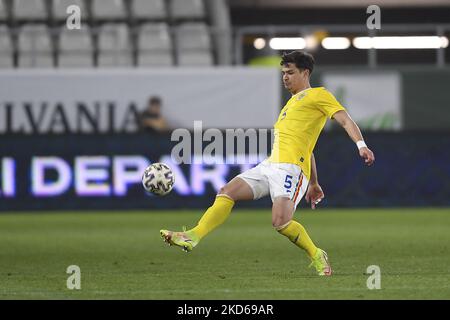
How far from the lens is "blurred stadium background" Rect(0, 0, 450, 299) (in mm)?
18672

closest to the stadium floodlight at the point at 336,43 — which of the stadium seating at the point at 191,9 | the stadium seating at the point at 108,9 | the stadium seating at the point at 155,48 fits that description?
the stadium seating at the point at 191,9

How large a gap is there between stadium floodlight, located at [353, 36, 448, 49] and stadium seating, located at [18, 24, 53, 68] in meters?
6.42

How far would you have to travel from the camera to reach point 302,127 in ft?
32.0

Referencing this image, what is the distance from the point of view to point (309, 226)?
16.9 meters

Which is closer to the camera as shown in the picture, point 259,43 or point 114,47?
point 259,43

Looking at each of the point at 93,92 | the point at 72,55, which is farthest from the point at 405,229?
the point at 72,55

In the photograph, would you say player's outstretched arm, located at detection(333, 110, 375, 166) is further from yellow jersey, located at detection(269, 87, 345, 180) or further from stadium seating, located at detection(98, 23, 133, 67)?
stadium seating, located at detection(98, 23, 133, 67)

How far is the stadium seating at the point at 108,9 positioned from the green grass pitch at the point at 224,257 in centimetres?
626

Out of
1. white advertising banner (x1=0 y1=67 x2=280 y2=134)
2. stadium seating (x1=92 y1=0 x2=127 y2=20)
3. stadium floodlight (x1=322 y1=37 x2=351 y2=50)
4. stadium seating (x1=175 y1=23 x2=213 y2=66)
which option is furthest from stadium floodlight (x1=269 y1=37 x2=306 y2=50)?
stadium seating (x1=92 y1=0 x2=127 y2=20)

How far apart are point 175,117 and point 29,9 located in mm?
4482

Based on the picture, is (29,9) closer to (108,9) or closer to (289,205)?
(108,9)

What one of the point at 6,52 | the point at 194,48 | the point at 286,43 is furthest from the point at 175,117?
the point at 6,52

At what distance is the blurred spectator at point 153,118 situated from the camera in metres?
22.1
